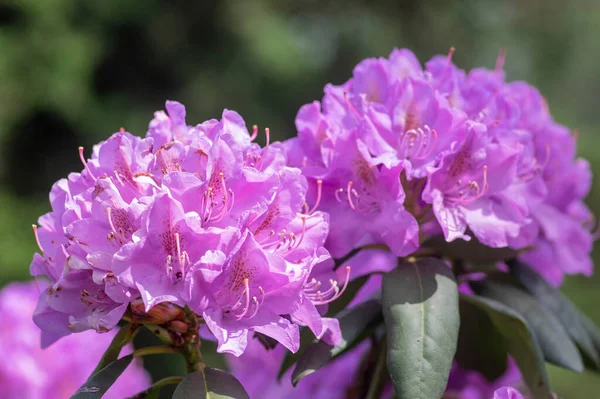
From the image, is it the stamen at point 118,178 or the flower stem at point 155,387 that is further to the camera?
the flower stem at point 155,387

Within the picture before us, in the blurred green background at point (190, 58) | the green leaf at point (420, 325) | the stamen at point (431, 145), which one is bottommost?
the blurred green background at point (190, 58)

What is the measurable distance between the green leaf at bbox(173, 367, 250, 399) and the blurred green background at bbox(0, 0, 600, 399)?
3840mm

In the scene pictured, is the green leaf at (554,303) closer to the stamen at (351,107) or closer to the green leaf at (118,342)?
the stamen at (351,107)

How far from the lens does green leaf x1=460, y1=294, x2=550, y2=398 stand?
101 cm

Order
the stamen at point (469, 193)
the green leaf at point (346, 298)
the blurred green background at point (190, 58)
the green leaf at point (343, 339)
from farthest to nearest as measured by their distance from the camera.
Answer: the blurred green background at point (190, 58) < the green leaf at point (346, 298) < the stamen at point (469, 193) < the green leaf at point (343, 339)

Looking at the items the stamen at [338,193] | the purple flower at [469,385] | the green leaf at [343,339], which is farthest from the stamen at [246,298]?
the purple flower at [469,385]

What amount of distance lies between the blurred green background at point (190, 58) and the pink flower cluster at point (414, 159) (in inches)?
141

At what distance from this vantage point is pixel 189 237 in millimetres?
794

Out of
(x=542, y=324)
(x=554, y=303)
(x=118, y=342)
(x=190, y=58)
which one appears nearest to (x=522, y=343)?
(x=542, y=324)

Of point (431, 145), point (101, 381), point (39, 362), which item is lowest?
point (39, 362)

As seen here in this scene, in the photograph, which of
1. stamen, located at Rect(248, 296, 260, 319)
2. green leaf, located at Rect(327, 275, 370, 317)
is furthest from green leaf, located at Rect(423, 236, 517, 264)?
stamen, located at Rect(248, 296, 260, 319)

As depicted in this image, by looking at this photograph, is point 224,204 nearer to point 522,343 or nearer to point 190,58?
point 522,343

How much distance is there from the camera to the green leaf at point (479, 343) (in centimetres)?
118

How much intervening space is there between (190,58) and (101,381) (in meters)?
6.08
